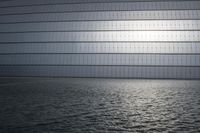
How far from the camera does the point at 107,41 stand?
132 ft

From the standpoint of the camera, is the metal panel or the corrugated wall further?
the metal panel

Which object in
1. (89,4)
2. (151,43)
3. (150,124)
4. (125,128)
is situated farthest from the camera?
(89,4)

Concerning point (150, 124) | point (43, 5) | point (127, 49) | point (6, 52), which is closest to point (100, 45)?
point (127, 49)

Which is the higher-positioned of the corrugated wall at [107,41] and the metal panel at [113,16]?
the metal panel at [113,16]

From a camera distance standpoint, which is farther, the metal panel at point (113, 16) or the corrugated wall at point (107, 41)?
the metal panel at point (113, 16)

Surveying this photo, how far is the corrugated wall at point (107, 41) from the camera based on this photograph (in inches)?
1513

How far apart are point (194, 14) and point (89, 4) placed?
1672cm

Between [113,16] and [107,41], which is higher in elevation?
[113,16]

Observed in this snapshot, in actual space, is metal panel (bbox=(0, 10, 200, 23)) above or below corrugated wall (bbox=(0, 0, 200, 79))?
above

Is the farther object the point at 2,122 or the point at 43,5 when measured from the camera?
the point at 43,5

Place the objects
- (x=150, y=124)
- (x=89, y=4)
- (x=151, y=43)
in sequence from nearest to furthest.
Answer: (x=150, y=124), (x=151, y=43), (x=89, y=4)

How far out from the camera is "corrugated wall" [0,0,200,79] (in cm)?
3844

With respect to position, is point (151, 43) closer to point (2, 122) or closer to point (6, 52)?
point (6, 52)

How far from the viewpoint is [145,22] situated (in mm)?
40156
